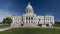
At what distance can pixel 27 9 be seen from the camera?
5679 inches

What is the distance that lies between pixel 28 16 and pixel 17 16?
8.01m

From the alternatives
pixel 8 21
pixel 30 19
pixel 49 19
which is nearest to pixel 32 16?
pixel 30 19

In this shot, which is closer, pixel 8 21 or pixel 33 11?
pixel 8 21

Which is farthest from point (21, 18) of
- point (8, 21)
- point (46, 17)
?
point (8, 21)

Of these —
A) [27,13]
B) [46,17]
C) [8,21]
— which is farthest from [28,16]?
[8,21]

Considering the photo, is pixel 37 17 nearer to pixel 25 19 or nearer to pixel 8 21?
pixel 25 19

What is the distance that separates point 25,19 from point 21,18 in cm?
364

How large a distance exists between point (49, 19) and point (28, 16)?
50.7ft

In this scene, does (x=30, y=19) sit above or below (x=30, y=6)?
below

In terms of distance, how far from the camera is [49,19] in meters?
140

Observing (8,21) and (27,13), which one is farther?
(27,13)

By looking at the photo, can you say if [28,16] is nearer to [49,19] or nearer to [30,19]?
[30,19]

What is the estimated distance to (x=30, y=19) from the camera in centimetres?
13975

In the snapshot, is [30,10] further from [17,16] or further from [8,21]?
[8,21]
